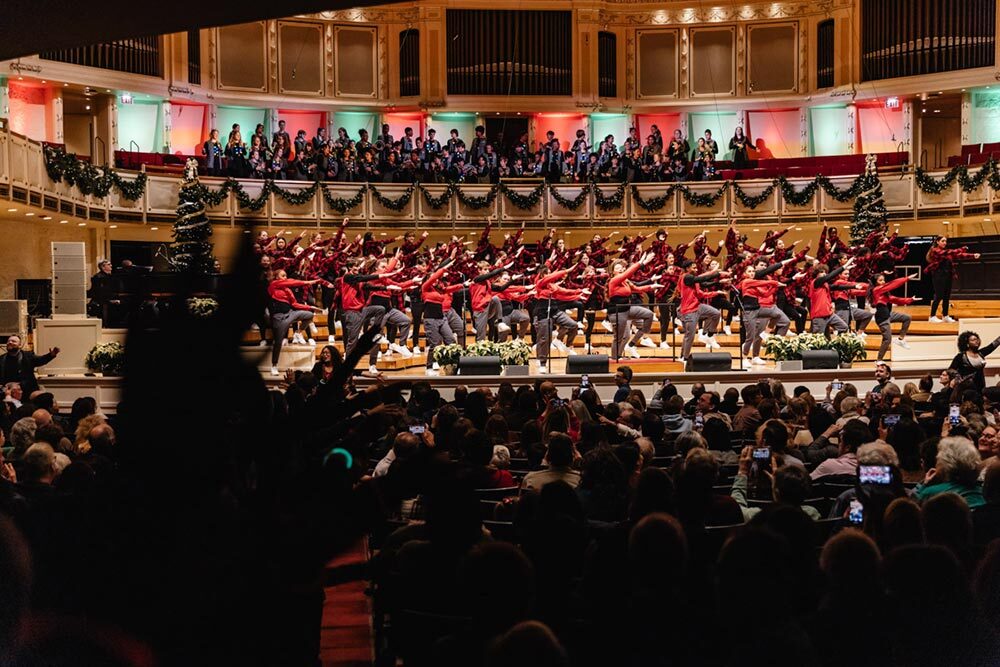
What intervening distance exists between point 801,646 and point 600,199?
77.5ft

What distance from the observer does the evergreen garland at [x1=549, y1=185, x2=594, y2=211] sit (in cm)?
2584

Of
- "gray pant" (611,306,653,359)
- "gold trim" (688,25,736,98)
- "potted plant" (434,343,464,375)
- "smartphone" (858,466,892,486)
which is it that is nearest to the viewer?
"smartphone" (858,466,892,486)


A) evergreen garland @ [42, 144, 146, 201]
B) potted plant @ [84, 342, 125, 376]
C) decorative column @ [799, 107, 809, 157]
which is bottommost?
potted plant @ [84, 342, 125, 376]

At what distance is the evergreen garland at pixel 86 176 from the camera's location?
1978 centimetres

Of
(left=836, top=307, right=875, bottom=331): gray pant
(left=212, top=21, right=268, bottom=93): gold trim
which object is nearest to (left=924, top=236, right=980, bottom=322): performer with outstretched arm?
(left=836, top=307, right=875, bottom=331): gray pant

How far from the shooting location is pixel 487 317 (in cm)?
A: 1861

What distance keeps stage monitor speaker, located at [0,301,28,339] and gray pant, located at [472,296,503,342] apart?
6.99 m

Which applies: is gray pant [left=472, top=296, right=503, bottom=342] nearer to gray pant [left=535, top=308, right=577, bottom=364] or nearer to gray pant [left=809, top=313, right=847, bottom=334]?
gray pant [left=535, top=308, right=577, bottom=364]

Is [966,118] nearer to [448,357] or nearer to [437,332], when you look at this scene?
[437,332]

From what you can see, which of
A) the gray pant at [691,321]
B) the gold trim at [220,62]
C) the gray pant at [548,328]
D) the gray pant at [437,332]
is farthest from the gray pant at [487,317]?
the gold trim at [220,62]

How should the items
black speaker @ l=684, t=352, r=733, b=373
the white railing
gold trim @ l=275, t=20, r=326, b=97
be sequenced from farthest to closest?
gold trim @ l=275, t=20, r=326, b=97
the white railing
black speaker @ l=684, t=352, r=733, b=373

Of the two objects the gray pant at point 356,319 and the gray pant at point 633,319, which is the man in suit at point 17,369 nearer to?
the gray pant at point 356,319

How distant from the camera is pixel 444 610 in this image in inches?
152

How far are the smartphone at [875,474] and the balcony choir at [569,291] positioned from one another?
40.4ft
